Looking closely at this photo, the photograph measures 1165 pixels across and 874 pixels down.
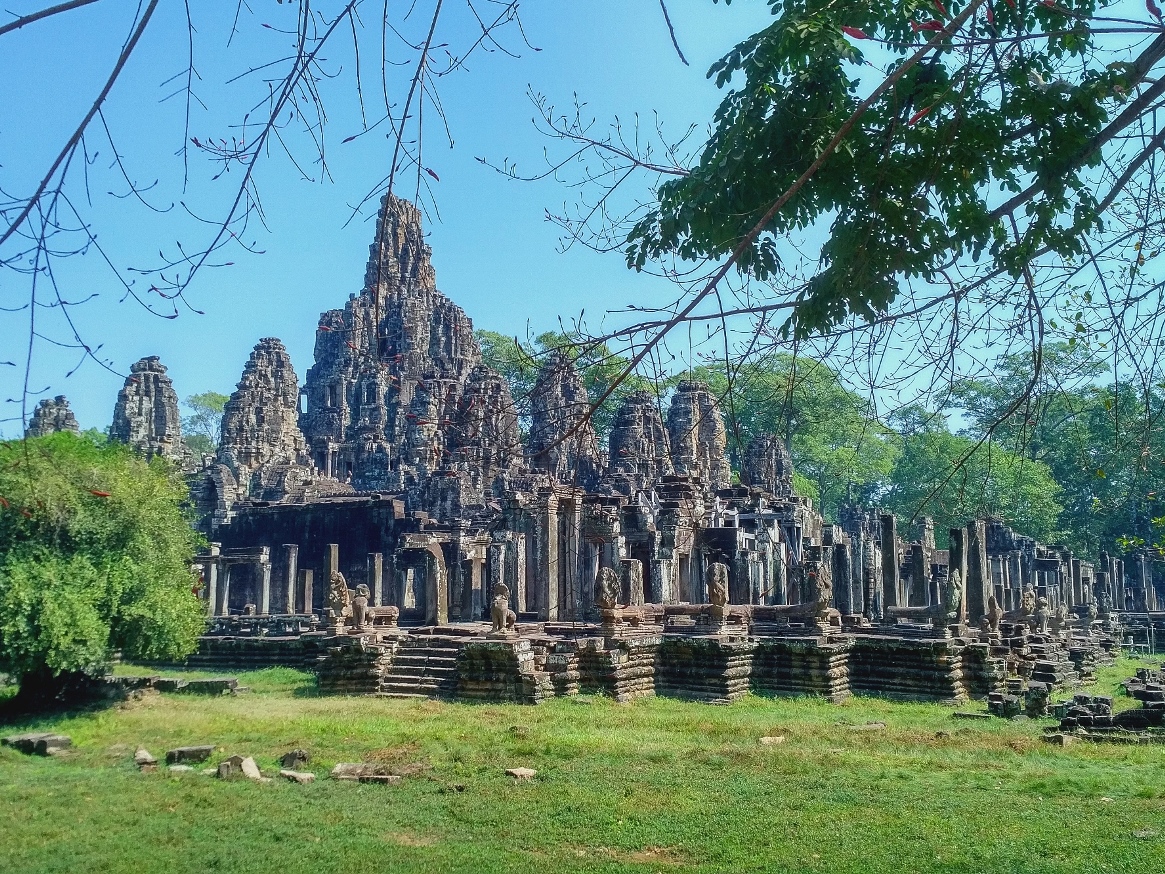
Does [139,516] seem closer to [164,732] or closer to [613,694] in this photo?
[164,732]

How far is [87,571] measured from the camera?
14398 millimetres

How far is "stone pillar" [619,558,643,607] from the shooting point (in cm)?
2048

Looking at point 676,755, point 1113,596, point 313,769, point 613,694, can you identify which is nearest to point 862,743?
point 676,755

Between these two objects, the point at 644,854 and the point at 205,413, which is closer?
the point at 644,854

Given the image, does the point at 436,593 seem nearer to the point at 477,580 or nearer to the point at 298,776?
the point at 477,580

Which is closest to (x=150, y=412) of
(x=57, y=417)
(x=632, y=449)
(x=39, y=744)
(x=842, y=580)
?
(x=57, y=417)

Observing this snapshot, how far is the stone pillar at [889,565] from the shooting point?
24.3 metres

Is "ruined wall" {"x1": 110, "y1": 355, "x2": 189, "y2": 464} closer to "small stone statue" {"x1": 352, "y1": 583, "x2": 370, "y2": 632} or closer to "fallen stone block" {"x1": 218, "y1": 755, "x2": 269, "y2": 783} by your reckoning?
"small stone statue" {"x1": 352, "y1": 583, "x2": 370, "y2": 632}

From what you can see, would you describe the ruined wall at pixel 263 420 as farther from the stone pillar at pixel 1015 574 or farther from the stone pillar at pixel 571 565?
the stone pillar at pixel 1015 574

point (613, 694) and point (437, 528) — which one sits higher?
point (437, 528)

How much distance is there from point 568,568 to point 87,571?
10.0m

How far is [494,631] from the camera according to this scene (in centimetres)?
1642

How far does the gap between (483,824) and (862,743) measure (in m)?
4.97

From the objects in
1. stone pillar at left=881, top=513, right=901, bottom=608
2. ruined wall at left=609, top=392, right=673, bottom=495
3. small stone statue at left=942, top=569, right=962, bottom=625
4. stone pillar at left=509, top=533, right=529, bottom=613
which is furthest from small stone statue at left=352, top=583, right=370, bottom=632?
ruined wall at left=609, top=392, right=673, bottom=495
